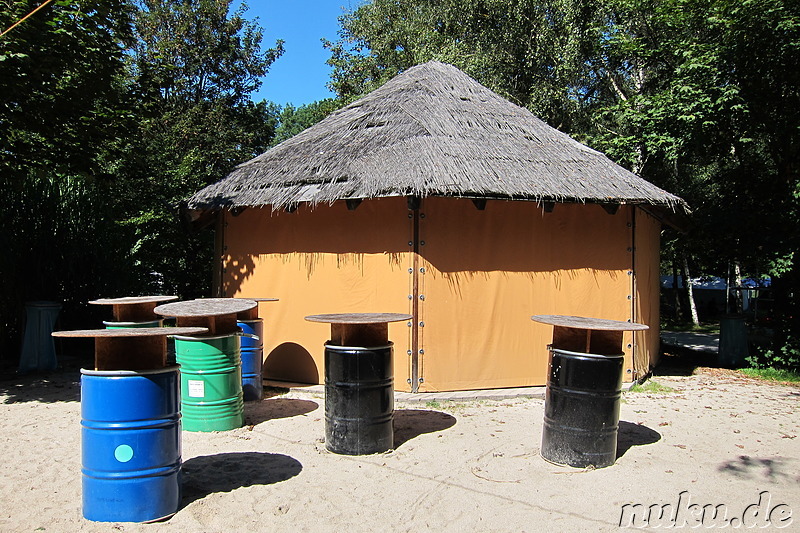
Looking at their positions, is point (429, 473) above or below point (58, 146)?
below

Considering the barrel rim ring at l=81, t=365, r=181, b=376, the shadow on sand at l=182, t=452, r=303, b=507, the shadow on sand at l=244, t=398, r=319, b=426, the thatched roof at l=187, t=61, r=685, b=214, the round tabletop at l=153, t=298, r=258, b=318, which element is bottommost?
the shadow on sand at l=244, t=398, r=319, b=426

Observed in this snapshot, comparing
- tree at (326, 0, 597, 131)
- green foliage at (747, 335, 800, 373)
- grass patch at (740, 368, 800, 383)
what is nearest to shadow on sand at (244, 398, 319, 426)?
grass patch at (740, 368, 800, 383)

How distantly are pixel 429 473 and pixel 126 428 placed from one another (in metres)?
2.50

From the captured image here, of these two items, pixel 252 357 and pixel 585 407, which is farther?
pixel 252 357

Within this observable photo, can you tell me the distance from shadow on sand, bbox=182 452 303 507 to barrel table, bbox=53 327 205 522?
44 cm

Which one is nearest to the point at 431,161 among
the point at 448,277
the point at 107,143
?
the point at 448,277

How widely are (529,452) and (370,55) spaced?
2009 centimetres

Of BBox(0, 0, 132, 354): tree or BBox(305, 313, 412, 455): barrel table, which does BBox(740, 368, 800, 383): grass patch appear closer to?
BBox(305, 313, 412, 455): barrel table

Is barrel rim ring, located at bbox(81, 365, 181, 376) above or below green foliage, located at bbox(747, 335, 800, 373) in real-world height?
above

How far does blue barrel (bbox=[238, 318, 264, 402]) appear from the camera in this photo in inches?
302

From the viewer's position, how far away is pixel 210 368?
20.7 feet

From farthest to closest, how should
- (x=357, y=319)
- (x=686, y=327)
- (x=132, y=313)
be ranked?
(x=686, y=327)
(x=132, y=313)
(x=357, y=319)

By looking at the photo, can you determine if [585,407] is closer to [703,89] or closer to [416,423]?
[416,423]

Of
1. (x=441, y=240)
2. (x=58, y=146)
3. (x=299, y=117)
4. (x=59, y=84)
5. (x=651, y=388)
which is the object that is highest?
(x=299, y=117)
